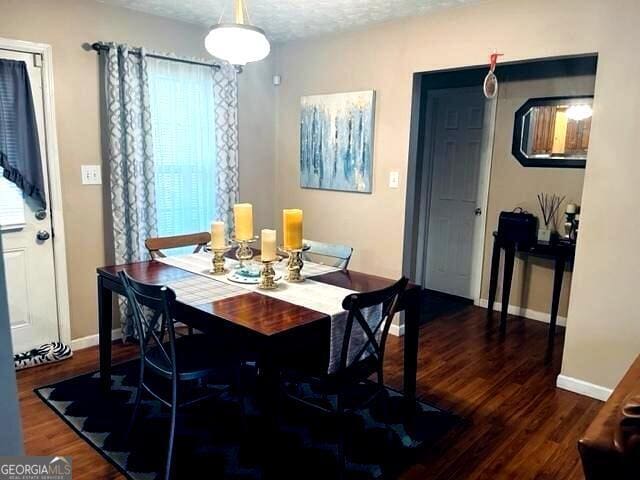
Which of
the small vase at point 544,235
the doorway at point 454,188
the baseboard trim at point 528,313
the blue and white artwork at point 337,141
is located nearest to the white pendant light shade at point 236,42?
the blue and white artwork at point 337,141

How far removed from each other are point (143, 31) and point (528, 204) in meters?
3.26

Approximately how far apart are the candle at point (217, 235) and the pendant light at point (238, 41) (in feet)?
2.67

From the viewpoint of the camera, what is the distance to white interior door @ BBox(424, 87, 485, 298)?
4.34 m

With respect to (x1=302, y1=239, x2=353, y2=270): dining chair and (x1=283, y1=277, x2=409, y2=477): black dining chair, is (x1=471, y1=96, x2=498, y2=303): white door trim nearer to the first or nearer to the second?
(x1=302, y1=239, x2=353, y2=270): dining chair

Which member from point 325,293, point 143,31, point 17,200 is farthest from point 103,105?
point 325,293

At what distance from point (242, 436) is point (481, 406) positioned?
1.32 metres

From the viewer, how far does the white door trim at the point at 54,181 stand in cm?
285

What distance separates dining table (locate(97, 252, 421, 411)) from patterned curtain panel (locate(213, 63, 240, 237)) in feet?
3.86

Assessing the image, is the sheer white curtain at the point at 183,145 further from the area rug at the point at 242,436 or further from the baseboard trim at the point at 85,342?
the area rug at the point at 242,436

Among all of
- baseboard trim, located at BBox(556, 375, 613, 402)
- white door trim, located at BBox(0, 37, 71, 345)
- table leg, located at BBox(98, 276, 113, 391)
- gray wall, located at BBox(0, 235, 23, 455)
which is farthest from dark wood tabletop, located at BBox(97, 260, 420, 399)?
baseboard trim, located at BBox(556, 375, 613, 402)

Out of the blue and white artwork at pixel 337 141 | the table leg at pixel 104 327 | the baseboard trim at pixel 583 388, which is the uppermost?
the blue and white artwork at pixel 337 141

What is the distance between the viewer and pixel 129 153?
320 centimetres

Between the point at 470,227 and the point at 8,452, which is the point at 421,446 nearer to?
the point at 8,452

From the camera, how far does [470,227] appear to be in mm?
4461
